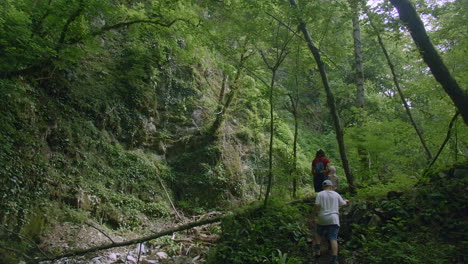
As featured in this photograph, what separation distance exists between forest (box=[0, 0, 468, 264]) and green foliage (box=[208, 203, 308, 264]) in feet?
0.10

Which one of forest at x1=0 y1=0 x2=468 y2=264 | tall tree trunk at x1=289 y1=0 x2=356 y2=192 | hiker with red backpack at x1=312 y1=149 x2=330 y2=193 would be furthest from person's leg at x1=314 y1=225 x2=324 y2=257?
tall tree trunk at x1=289 y1=0 x2=356 y2=192

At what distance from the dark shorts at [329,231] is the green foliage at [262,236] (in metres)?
0.66

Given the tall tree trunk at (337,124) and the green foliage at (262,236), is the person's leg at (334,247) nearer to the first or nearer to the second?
the green foliage at (262,236)

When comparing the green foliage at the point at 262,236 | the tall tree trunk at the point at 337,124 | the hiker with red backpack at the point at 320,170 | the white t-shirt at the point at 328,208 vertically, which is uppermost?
the tall tree trunk at the point at 337,124

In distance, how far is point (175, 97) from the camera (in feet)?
45.2

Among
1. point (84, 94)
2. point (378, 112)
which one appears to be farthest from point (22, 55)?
point (378, 112)

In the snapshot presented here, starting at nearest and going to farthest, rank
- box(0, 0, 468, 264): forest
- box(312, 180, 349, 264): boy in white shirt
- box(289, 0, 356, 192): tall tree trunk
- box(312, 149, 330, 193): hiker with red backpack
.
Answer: box(312, 180, 349, 264): boy in white shirt → box(0, 0, 468, 264): forest → box(312, 149, 330, 193): hiker with red backpack → box(289, 0, 356, 192): tall tree trunk

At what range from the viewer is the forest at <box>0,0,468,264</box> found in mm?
5844

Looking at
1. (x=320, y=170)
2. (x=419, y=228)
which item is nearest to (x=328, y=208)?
(x=419, y=228)

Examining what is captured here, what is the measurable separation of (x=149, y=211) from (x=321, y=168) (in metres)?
5.78

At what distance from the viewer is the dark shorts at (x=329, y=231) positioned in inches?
208

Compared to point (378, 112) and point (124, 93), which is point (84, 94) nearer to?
point (124, 93)

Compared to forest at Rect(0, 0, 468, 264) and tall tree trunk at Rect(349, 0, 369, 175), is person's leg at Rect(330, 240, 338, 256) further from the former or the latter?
tall tree trunk at Rect(349, 0, 369, 175)

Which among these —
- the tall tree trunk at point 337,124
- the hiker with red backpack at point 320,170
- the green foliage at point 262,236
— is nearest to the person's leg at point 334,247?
the green foliage at point 262,236
